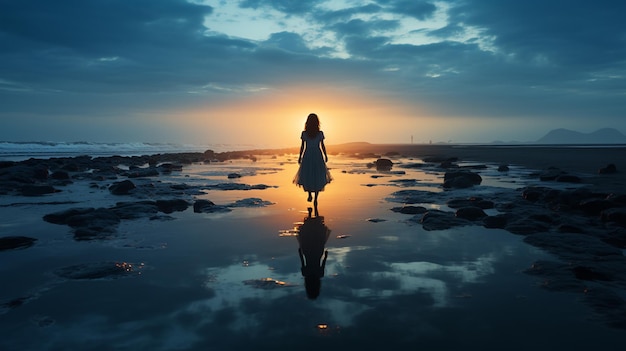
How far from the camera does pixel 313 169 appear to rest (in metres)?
13.4

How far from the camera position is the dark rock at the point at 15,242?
25.2 ft

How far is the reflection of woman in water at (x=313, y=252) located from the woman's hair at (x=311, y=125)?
12.5ft

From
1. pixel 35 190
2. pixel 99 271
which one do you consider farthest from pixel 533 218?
pixel 35 190

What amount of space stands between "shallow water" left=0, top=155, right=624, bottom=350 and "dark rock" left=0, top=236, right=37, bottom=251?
33 centimetres

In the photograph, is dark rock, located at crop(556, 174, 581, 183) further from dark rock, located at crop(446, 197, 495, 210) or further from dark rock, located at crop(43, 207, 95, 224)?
dark rock, located at crop(43, 207, 95, 224)

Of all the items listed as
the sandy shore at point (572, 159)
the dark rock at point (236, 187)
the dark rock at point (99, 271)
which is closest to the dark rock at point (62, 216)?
the dark rock at point (99, 271)

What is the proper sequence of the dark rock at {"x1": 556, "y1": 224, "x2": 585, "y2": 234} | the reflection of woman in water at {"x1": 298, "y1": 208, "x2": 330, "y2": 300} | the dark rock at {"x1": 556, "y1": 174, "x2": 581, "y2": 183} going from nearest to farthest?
the reflection of woman in water at {"x1": 298, "y1": 208, "x2": 330, "y2": 300}
the dark rock at {"x1": 556, "y1": 224, "x2": 585, "y2": 234}
the dark rock at {"x1": 556, "y1": 174, "x2": 581, "y2": 183}

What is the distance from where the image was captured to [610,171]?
74.8ft

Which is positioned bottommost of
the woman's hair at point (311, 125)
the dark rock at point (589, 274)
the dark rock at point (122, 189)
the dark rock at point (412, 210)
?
the dark rock at point (589, 274)

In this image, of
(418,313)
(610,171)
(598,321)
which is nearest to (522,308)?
(598,321)

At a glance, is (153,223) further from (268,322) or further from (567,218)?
(567,218)

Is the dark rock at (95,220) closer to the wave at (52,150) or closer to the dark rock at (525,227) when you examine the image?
the dark rock at (525,227)

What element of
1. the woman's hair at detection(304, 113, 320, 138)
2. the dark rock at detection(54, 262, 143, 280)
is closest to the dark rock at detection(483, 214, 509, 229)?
the woman's hair at detection(304, 113, 320, 138)

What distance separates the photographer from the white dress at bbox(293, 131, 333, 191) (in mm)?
13352
